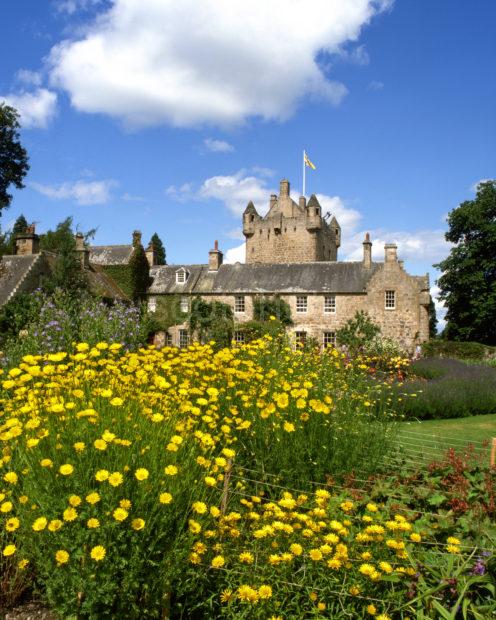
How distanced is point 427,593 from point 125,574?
1.79 meters

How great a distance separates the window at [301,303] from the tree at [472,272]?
13.1 metres

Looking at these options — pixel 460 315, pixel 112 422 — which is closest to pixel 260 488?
pixel 112 422

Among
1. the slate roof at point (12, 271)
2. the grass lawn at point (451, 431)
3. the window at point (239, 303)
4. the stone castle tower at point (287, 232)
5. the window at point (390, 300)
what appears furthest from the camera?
the stone castle tower at point (287, 232)

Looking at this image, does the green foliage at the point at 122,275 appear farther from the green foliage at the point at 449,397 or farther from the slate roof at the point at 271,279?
the green foliage at the point at 449,397

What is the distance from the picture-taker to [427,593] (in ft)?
10.1

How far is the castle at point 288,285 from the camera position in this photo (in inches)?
1249

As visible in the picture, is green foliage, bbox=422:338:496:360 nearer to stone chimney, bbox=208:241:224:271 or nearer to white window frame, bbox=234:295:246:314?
white window frame, bbox=234:295:246:314

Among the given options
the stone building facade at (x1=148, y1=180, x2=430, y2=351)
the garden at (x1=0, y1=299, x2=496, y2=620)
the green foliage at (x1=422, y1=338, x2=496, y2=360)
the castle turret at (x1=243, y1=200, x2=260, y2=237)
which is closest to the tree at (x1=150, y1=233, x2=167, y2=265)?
the castle turret at (x1=243, y1=200, x2=260, y2=237)

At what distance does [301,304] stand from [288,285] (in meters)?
1.64

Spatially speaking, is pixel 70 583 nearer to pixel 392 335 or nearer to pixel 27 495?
pixel 27 495

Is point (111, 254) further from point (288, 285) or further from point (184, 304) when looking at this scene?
point (288, 285)

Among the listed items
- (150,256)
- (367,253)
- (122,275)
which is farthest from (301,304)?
(150,256)

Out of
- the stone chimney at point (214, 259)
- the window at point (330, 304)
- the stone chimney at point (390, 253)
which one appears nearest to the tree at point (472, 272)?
the stone chimney at point (390, 253)

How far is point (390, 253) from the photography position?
33.5 metres
